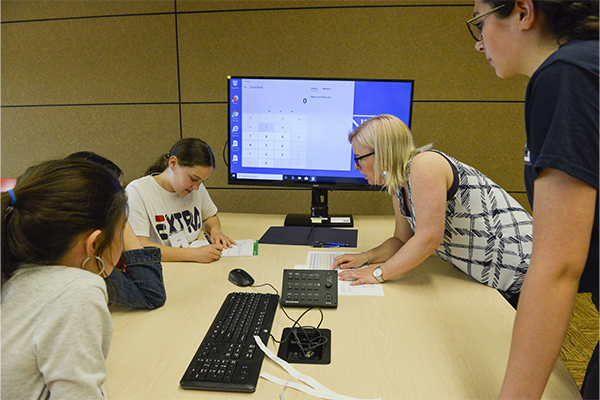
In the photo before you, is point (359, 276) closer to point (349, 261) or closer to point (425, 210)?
point (349, 261)

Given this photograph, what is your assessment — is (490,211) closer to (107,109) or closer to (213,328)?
(213,328)

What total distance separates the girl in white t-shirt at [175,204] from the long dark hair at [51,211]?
72 centimetres

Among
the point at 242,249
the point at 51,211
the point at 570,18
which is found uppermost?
the point at 570,18

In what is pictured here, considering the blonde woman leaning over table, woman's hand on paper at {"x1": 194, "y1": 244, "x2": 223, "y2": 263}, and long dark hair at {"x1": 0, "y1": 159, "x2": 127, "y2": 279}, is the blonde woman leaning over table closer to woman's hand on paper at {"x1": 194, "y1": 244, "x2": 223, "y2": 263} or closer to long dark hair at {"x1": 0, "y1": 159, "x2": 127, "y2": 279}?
woman's hand on paper at {"x1": 194, "y1": 244, "x2": 223, "y2": 263}

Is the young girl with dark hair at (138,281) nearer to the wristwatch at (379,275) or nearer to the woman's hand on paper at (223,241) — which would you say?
the woman's hand on paper at (223,241)

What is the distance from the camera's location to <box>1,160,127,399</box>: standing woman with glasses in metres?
0.60

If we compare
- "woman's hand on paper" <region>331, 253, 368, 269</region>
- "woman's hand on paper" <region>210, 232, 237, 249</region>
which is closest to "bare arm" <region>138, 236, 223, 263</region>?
"woman's hand on paper" <region>210, 232, 237, 249</region>

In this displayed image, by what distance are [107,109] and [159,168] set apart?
2.52 feet

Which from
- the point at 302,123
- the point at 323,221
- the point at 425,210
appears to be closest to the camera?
the point at 425,210

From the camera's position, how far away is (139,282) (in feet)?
3.38

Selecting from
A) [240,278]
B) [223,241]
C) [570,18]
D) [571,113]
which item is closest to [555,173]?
[571,113]

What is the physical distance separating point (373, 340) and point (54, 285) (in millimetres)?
658

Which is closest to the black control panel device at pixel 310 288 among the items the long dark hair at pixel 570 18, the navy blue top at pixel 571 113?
the navy blue top at pixel 571 113

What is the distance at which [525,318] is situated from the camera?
0.59 meters
